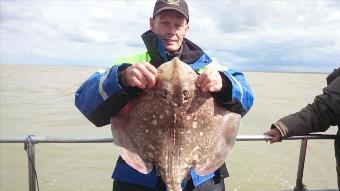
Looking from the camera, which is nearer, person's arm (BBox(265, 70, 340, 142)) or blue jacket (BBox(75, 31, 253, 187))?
blue jacket (BBox(75, 31, 253, 187))

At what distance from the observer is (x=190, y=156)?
8.19 ft

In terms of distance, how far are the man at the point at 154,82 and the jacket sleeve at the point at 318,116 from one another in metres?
0.85

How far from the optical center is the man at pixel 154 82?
2467 millimetres

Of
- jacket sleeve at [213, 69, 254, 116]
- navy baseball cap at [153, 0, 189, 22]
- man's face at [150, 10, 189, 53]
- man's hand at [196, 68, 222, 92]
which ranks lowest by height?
jacket sleeve at [213, 69, 254, 116]

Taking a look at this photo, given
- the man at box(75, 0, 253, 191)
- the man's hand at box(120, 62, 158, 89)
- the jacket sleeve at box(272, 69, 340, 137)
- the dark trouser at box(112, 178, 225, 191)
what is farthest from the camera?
the jacket sleeve at box(272, 69, 340, 137)

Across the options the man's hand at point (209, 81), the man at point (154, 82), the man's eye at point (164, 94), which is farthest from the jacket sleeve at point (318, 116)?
the man's eye at point (164, 94)

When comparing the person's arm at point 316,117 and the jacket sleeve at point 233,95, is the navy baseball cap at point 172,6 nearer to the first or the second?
the jacket sleeve at point 233,95

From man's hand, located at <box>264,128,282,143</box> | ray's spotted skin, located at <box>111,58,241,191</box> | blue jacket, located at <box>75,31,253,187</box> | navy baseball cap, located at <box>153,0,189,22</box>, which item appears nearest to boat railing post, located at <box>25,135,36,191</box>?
blue jacket, located at <box>75,31,253,187</box>

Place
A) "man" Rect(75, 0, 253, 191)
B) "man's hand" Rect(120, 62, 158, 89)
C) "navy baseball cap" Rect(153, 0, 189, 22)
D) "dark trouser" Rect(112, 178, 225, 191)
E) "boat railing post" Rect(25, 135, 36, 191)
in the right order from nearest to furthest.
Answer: "man's hand" Rect(120, 62, 158, 89)
"man" Rect(75, 0, 253, 191)
"dark trouser" Rect(112, 178, 225, 191)
"navy baseball cap" Rect(153, 0, 189, 22)
"boat railing post" Rect(25, 135, 36, 191)

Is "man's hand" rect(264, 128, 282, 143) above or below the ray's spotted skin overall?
below

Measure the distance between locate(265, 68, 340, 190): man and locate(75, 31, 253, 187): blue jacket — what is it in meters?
0.84

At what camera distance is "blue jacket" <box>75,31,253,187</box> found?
2.59m

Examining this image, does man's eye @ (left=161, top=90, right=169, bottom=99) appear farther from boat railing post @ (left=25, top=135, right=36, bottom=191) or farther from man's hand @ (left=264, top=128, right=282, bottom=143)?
boat railing post @ (left=25, top=135, right=36, bottom=191)

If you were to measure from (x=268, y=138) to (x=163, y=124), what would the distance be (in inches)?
61.6
